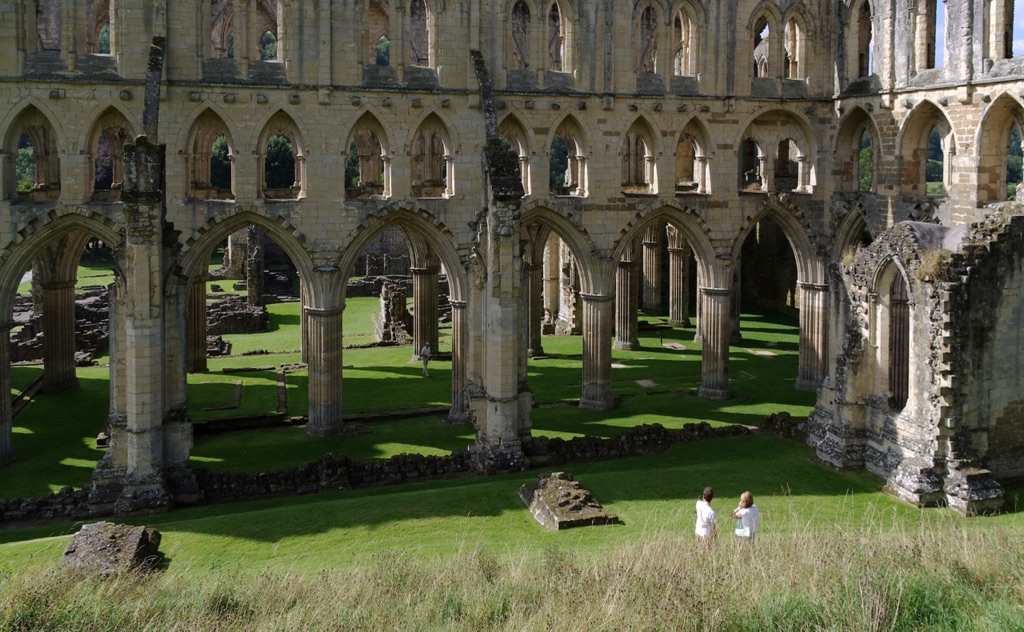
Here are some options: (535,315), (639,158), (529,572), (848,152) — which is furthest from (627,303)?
(529,572)

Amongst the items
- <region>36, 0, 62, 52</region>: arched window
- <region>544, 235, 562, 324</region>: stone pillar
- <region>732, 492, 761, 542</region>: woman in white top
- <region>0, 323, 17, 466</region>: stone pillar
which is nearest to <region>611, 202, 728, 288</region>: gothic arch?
<region>544, 235, 562, 324</region>: stone pillar

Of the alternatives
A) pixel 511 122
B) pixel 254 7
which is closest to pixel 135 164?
pixel 254 7

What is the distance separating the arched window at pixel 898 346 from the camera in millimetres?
20469

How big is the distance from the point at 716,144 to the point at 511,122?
5.83 m

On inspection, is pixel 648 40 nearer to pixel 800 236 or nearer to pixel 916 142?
pixel 800 236

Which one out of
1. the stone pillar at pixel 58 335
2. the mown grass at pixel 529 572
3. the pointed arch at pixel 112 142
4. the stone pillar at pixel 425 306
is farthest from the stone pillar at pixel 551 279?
the mown grass at pixel 529 572

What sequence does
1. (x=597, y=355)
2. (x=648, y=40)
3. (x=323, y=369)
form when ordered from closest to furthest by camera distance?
(x=323, y=369) → (x=597, y=355) → (x=648, y=40)

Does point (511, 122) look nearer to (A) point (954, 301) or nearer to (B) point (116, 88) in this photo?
(B) point (116, 88)

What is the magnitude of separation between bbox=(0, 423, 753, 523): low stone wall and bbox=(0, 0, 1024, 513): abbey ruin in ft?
2.00

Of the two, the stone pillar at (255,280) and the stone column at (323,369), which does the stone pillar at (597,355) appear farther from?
the stone pillar at (255,280)

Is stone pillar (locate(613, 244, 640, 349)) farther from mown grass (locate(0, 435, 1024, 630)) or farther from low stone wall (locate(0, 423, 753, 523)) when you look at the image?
mown grass (locate(0, 435, 1024, 630))

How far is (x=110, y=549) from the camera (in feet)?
50.6

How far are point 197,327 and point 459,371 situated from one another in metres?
9.14

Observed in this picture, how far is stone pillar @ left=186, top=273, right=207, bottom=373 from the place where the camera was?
29594mm
